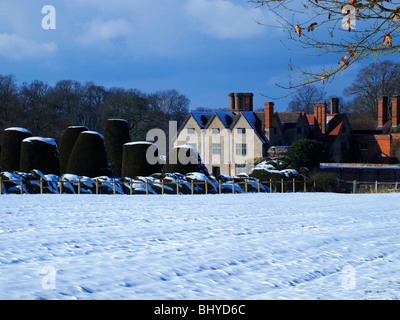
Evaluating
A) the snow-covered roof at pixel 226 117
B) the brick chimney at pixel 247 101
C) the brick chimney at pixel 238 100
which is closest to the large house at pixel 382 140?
the brick chimney at pixel 247 101

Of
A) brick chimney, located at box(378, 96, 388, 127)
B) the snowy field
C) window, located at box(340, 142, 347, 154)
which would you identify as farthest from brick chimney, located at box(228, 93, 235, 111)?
the snowy field

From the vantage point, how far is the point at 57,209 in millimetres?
18750

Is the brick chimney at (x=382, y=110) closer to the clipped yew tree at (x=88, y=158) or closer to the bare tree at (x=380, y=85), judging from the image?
the bare tree at (x=380, y=85)

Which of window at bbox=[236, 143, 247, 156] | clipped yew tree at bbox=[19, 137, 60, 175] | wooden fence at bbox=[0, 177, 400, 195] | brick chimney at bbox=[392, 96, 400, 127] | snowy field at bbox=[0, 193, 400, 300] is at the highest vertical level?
brick chimney at bbox=[392, 96, 400, 127]

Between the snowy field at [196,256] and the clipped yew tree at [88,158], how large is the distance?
13962 mm

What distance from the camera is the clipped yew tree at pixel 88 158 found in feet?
103

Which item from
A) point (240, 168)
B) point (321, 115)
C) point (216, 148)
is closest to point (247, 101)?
point (216, 148)

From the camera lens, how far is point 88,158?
3153cm

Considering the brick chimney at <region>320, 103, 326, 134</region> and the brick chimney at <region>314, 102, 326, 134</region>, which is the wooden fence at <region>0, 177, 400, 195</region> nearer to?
the brick chimney at <region>320, 103, 326, 134</region>

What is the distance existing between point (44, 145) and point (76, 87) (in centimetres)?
4666

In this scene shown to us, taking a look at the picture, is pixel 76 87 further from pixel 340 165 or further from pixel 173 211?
pixel 173 211

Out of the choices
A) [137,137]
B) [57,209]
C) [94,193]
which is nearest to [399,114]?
[137,137]

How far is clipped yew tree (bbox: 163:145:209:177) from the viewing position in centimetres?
3177

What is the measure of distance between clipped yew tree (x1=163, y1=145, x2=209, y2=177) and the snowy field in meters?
14.3
